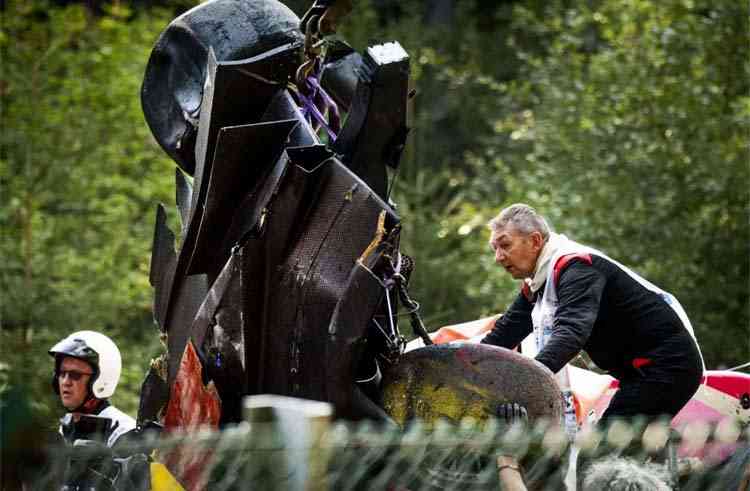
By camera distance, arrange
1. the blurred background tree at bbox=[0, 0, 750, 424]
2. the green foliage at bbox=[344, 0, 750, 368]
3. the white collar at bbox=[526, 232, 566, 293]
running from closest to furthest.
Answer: the white collar at bbox=[526, 232, 566, 293] < the green foliage at bbox=[344, 0, 750, 368] < the blurred background tree at bbox=[0, 0, 750, 424]

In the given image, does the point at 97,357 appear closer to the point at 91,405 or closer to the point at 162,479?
the point at 91,405

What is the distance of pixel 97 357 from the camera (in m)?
8.94

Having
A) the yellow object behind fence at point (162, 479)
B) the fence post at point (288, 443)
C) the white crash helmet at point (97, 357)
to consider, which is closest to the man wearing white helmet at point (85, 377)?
the white crash helmet at point (97, 357)

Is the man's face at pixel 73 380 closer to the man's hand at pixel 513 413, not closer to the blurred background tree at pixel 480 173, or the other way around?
the man's hand at pixel 513 413

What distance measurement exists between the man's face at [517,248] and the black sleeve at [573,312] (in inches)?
7.3

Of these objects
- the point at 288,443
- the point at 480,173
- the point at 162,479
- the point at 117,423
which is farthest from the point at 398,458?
the point at 480,173

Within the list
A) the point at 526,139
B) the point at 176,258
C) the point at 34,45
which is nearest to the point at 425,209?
the point at 526,139

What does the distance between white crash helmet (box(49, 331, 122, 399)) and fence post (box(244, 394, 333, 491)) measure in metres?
4.80

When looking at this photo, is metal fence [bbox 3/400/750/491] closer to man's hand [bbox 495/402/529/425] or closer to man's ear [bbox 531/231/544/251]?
man's hand [bbox 495/402/529/425]

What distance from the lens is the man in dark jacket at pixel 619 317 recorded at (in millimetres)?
7312

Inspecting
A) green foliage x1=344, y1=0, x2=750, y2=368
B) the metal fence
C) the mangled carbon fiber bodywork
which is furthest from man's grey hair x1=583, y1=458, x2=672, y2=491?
green foliage x1=344, y1=0, x2=750, y2=368

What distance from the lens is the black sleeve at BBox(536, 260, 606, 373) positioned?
697 centimetres

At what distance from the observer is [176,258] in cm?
802

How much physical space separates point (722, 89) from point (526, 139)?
3.54 m
